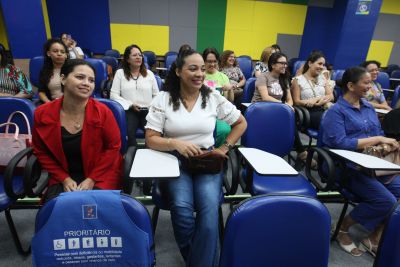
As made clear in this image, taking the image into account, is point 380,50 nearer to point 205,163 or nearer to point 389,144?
point 389,144

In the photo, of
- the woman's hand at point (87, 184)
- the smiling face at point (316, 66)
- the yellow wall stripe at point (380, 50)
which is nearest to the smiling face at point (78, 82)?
the woman's hand at point (87, 184)

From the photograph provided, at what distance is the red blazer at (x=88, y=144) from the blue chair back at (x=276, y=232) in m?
0.94

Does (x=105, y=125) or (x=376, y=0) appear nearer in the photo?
(x=105, y=125)

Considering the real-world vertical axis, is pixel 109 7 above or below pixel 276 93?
above

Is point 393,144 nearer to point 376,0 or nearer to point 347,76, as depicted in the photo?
point 347,76

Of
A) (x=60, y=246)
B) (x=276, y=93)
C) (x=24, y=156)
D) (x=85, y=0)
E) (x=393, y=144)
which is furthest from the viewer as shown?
(x=85, y=0)

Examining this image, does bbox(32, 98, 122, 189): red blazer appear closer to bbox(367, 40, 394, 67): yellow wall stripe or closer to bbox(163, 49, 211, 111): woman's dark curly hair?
bbox(163, 49, 211, 111): woman's dark curly hair

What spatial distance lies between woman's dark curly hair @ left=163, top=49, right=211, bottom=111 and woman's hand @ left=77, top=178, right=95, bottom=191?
2.19ft

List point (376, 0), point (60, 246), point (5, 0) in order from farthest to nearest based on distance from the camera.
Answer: point (376, 0)
point (5, 0)
point (60, 246)

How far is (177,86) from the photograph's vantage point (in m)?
1.81

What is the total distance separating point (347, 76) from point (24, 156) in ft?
7.55

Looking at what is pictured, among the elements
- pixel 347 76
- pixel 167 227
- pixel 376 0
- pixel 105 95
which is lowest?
pixel 167 227

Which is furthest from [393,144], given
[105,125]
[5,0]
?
[5,0]

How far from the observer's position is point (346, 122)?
199 centimetres
